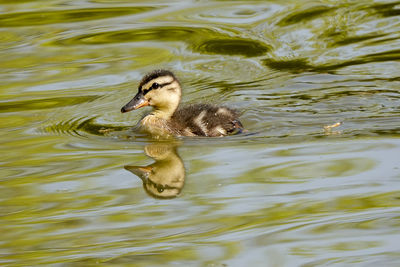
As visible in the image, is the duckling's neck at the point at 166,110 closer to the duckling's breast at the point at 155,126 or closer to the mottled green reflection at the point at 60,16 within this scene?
the duckling's breast at the point at 155,126

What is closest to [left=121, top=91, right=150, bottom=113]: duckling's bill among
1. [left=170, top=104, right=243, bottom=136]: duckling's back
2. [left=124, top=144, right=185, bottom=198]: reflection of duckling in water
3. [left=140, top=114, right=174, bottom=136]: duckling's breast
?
[left=140, top=114, right=174, bottom=136]: duckling's breast

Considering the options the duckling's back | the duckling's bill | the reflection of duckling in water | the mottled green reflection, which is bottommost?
the reflection of duckling in water

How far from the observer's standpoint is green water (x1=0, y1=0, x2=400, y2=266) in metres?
3.52

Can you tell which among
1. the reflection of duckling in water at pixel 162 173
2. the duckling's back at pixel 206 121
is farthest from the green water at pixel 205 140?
the duckling's back at pixel 206 121

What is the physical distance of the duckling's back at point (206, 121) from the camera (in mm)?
5629

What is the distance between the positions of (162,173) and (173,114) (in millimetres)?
1440

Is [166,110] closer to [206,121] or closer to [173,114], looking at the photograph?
[173,114]

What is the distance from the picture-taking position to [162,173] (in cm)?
463

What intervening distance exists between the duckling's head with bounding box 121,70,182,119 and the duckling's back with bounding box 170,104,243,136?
12 centimetres

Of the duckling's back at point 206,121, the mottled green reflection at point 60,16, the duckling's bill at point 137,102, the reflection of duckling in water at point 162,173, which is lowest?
the reflection of duckling in water at point 162,173

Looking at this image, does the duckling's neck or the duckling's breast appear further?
the duckling's neck

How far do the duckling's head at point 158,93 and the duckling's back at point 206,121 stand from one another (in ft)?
0.40

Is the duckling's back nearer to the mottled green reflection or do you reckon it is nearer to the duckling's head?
the duckling's head

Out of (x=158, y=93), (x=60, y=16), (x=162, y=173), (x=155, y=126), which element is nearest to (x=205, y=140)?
(x=155, y=126)
